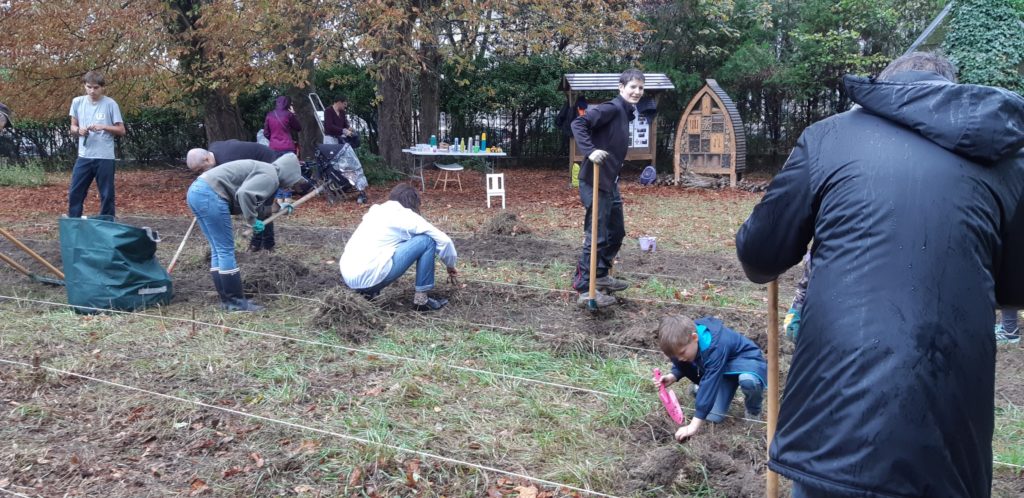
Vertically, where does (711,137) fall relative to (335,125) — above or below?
below

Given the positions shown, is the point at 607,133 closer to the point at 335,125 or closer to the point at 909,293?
the point at 909,293

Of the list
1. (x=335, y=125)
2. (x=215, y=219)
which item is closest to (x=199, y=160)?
(x=215, y=219)

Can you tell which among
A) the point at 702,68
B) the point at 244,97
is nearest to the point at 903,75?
the point at 702,68

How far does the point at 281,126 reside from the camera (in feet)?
40.4

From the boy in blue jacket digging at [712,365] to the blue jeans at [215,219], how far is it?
3.62m

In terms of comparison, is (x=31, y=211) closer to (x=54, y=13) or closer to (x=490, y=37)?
(x=54, y=13)

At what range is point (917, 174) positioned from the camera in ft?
5.91

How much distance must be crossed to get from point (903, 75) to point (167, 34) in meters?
13.6

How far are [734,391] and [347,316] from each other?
2.78 m

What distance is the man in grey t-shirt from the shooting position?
8.37 meters

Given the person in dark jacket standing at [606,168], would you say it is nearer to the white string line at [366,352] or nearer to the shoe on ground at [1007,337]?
the white string line at [366,352]

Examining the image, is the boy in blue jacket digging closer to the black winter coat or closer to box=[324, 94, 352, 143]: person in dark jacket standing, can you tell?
the black winter coat

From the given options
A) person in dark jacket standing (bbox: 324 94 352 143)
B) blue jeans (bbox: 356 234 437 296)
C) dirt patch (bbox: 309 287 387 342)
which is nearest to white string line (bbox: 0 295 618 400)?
dirt patch (bbox: 309 287 387 342)

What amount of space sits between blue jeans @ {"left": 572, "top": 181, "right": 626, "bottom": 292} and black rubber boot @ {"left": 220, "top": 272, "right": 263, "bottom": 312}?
8.41ft
